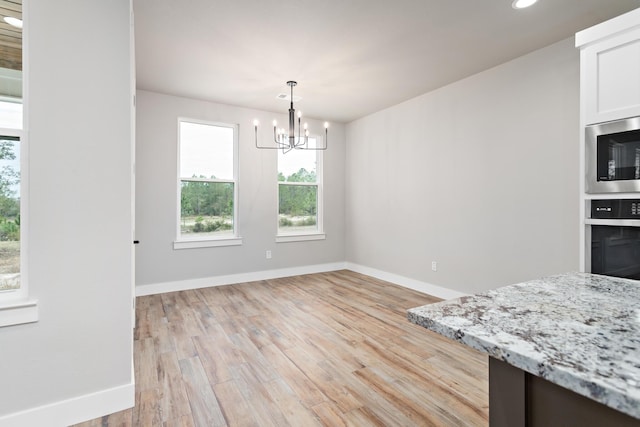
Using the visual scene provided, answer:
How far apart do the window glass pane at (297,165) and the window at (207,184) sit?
803mm

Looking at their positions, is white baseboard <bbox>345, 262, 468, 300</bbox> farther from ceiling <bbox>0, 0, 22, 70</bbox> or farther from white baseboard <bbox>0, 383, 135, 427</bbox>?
ceiling <bbox>0, 0, 22, 70</bbox>

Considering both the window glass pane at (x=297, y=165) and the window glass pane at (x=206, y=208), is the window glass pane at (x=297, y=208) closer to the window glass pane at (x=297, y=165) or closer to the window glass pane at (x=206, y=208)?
the window glass pane at (x=297, y=165)

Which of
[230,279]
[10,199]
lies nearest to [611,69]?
[10,199]

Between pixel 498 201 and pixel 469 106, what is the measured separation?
46.9 inches

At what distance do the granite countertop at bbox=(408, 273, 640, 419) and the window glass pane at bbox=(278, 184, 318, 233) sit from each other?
4.43m

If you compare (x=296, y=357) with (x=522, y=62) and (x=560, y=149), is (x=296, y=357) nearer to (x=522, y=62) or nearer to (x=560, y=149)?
(x=560, y=149)

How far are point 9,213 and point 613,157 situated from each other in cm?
346

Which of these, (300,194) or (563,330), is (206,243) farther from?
(563,330)

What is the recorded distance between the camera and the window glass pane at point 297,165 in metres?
5.29

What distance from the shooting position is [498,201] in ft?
11.1

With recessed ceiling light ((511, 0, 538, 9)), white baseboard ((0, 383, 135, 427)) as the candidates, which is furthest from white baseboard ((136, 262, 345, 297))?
recessed ceiling light ((511, 0, 538, 9))

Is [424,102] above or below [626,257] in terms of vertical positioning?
above

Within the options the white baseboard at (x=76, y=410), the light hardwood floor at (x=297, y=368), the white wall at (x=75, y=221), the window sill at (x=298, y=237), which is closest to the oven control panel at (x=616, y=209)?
the light hardwood floor at (x=297, y=368)

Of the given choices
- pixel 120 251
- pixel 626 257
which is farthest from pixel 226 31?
pixel 626 257
